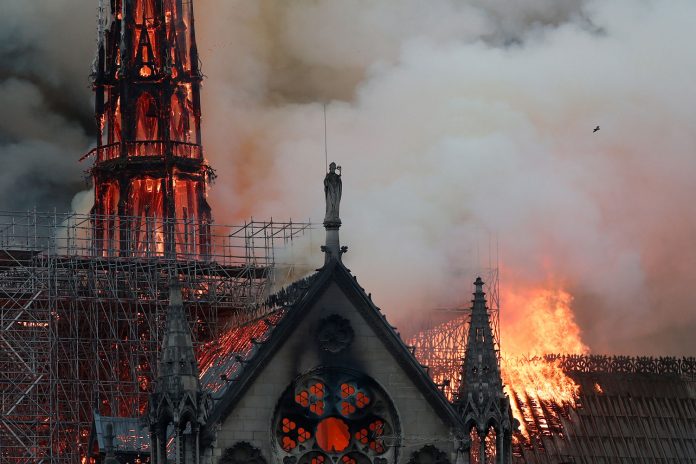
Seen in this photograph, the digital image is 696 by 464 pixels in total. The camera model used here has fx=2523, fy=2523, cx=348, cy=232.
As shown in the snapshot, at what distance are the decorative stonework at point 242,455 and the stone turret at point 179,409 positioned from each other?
133cm

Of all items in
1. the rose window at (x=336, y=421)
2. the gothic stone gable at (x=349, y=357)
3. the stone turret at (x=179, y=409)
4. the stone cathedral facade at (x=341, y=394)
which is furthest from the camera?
the rose window at (x=336, y=421)

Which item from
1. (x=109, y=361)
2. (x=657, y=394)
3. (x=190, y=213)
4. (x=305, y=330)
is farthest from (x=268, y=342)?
(x=657, y=394)

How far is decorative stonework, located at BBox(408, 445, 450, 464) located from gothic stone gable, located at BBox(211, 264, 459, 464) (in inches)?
8.7

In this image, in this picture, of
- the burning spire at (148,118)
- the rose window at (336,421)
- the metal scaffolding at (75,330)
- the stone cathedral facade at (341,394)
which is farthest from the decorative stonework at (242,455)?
the burning spire at (148,118)

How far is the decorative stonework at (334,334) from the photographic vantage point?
101 m

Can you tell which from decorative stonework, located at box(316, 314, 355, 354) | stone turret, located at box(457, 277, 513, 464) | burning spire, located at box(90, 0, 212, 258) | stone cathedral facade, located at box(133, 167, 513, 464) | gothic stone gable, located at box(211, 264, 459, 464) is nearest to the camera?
stone cathedral facade, located at box(133, 167, 513, 464)

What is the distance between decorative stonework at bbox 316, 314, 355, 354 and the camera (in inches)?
3969

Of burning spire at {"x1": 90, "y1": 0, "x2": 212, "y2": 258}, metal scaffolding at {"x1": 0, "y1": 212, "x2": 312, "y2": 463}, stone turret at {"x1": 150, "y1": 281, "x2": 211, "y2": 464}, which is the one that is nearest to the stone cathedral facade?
stone turret at {"x1": 150, "y1": 281, "x2": 211, "y2": 464}

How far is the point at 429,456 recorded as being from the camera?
101 metres

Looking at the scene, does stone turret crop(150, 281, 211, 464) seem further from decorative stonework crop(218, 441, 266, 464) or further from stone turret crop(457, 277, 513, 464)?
stone turret crop(457, 277, 513, 464)

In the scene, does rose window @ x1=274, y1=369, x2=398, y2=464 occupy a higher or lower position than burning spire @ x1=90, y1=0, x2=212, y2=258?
lower

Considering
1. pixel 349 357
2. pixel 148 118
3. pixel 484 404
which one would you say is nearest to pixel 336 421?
pixel 349 357

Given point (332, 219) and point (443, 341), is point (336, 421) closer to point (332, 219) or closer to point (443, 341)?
point (332, 219)

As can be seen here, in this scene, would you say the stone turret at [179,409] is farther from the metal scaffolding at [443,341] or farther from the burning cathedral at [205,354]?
the metal scaffolding at [443,341]
